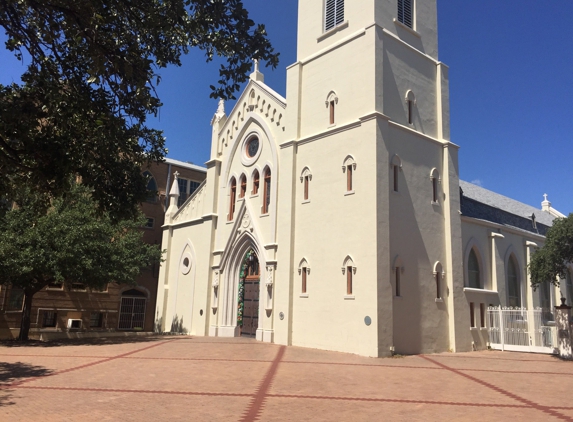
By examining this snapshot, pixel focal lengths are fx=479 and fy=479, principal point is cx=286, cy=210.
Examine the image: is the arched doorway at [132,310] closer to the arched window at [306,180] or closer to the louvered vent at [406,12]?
the arched window at [306,180]

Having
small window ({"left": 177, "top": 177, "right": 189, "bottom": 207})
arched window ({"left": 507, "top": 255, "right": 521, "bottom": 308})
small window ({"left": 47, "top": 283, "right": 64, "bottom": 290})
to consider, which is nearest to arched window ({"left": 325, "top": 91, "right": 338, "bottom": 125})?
arched window ({"left": 507, "top": 255, "right": 521, "bottom": 308})

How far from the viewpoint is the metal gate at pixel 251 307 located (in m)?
23.7

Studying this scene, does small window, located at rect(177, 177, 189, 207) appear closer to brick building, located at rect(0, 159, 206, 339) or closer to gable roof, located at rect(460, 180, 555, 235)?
brick building, located at rect(0, 159, 206, 339)

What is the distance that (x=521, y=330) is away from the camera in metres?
20.9

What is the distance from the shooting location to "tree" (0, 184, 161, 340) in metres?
20.3

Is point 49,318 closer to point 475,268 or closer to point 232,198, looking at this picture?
point 232,198

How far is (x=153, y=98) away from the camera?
930 cm

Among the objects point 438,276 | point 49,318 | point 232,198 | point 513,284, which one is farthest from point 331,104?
point 49,318

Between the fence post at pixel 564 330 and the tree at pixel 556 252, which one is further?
the tree at pixel 556 252

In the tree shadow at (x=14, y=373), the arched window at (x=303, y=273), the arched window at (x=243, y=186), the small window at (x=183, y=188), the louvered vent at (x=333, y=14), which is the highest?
the louvered vent at (x=333, y=14)

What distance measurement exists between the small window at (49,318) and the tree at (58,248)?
8137mm

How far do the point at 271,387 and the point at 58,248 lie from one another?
14.2 meters

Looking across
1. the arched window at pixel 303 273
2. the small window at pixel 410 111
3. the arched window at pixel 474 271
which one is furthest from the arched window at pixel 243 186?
the arched window at pixel 474 271

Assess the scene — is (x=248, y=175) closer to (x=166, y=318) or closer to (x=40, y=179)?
(x=166, y=318)
